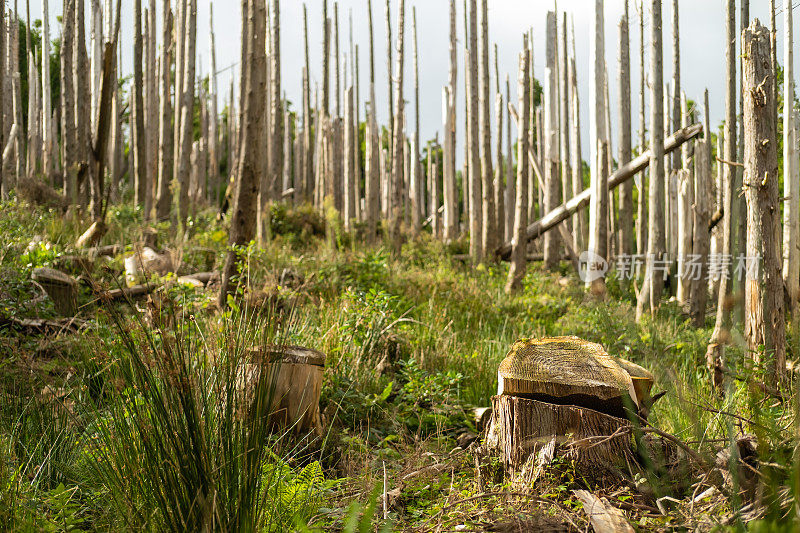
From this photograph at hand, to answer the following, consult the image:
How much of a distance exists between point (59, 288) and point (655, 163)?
685 centimetres

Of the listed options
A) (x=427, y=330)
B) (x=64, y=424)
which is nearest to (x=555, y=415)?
(x=64, y=424)

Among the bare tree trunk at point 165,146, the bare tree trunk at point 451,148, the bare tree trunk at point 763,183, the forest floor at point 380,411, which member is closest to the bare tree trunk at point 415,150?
the bare tree trunk at point 451,148

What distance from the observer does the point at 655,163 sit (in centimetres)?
832

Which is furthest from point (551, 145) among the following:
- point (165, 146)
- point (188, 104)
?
point (165, 146)

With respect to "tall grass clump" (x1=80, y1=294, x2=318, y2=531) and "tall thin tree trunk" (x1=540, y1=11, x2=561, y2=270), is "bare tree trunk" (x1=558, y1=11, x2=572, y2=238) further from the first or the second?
"tall grass clump" (x1=80, y1=294, x2=318, y2=531)

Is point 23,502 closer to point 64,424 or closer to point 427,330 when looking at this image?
point 64,424

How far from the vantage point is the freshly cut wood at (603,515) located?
2.02 metres

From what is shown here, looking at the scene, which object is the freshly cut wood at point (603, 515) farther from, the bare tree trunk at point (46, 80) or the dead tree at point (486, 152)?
the bare tree trunk at point (46, 80)

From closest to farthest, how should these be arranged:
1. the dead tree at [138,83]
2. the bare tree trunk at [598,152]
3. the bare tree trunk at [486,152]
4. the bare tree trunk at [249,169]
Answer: the bare tree trunk at [249,169] → the bare tree trunk at [598,152] → the dead tree at [138,83] → the bare tree trunk at [486,152]

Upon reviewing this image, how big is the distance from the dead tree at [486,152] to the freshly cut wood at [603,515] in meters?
8.87

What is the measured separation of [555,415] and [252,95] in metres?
4.33

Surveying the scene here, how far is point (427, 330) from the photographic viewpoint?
5.26 m

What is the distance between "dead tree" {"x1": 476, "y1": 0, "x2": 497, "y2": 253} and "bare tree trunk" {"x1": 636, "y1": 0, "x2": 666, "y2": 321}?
3.04 metres

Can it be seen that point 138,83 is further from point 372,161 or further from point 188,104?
point 372,161
